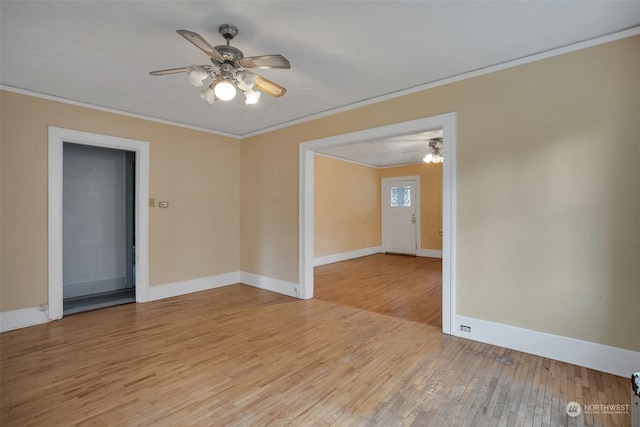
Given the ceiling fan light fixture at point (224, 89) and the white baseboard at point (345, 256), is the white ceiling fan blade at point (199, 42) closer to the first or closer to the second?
the ceiling fan light fixture at point (224, 89)

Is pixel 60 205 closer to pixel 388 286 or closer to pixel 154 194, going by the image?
pixel 154 194

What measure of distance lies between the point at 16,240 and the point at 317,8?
3.90 meters

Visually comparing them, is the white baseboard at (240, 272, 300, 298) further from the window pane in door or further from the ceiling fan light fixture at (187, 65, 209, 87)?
the window pane in door

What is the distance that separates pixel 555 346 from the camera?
2518mm

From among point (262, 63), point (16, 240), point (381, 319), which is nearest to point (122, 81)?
point (262, 63)

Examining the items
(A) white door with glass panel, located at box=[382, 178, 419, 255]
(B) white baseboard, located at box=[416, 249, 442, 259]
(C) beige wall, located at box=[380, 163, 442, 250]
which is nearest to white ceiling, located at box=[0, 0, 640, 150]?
(C) beige wall, located at box=[380, 163, 442, 250]

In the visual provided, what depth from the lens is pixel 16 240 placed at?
3.25 metres

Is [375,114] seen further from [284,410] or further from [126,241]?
[126,241]

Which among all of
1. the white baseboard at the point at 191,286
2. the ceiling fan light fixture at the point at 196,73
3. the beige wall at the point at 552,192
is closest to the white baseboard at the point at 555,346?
the beige wall at the point at 552,192

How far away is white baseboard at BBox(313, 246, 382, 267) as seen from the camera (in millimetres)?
6918

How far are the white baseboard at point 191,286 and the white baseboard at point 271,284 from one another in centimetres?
22

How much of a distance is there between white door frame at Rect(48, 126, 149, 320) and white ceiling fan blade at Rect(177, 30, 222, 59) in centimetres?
274
